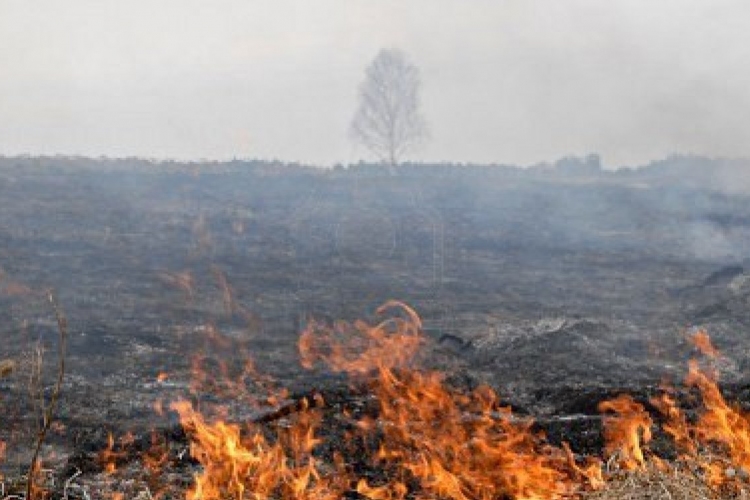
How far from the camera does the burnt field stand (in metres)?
10.9

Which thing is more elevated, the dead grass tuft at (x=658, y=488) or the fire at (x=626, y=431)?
the dead grass tuft at (x=658, y=488)

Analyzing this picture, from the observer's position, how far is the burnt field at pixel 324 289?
35.9 feet

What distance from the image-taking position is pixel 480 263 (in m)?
25.9

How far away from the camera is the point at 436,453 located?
7055 mm

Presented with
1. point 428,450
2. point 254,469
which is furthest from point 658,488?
point 254,469

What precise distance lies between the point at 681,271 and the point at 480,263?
5.80m

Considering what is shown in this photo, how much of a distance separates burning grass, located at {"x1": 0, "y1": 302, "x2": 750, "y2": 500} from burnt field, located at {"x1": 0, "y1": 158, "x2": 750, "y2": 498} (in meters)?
0.13

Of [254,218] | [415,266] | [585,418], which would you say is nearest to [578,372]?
[585,418]

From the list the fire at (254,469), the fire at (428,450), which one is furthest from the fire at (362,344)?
the fire at (254,469)

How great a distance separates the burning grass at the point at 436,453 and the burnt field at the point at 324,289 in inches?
5.3

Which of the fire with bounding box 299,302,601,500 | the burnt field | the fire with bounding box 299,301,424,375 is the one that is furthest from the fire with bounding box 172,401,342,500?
the fire with bounding box 299,301,424,375

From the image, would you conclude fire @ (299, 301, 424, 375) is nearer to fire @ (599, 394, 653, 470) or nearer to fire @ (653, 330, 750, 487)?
fire @ (599, 394, 653, 470)

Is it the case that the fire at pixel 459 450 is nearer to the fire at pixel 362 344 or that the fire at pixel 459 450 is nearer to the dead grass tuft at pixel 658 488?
the dead grass tuft at pixel 658 488

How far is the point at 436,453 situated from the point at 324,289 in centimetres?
1441
